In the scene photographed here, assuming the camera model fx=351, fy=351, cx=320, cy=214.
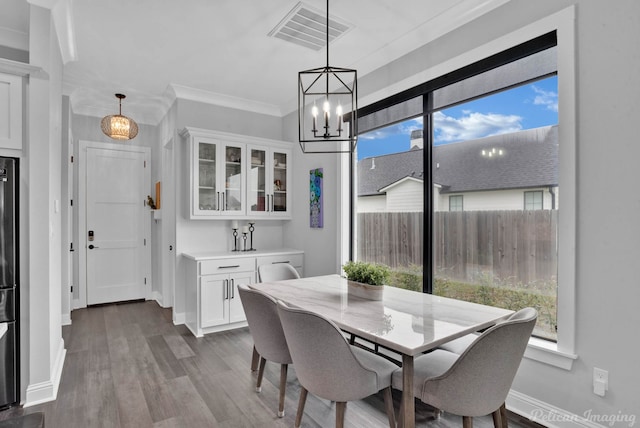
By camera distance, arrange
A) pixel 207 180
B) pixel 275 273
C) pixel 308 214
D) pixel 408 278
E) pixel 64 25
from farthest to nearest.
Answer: pixel 308 214 < pixel 207 180 < pixel 275 273 < pixel 408 278 < pixel 64 25

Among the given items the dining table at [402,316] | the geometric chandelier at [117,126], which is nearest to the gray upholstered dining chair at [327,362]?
the dining table at [402,316]

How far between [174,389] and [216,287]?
1.31 m

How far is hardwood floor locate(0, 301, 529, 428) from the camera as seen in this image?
2.16 m

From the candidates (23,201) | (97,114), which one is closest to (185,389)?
(23,201)

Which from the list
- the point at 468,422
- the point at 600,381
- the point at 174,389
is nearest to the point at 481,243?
the point at 600,381

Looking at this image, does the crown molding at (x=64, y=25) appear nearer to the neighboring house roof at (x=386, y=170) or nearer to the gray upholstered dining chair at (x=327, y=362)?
the gray upholstered dining chair at (x=327, y=362)

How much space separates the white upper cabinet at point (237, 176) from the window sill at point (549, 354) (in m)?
3.09

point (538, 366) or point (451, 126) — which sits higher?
point (451, 126)

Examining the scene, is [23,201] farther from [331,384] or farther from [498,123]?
[498,123]

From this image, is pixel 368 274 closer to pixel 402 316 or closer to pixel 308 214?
pixel 402 316

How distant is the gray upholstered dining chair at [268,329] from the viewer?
220cm

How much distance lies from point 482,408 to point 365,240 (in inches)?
85.2

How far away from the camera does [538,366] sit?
6.93 feet

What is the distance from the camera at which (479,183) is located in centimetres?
257
